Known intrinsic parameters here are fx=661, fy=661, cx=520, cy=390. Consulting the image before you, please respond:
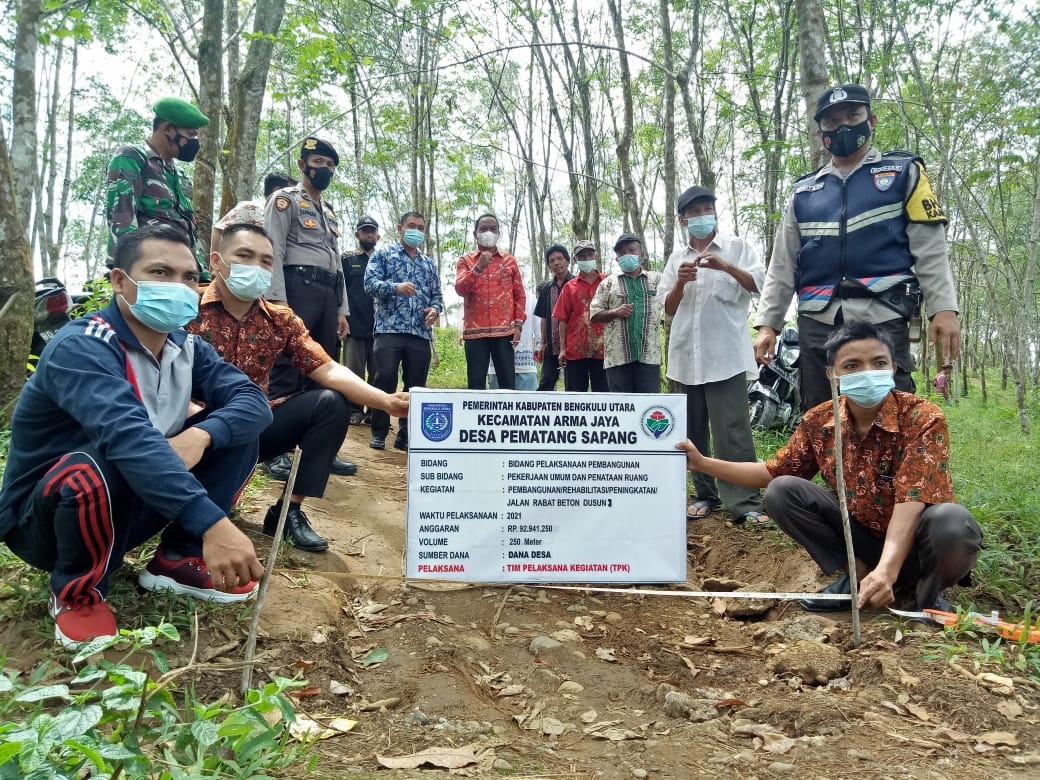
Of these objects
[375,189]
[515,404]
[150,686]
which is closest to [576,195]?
[515,404]

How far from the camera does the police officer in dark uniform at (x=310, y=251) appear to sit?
3961 millimetres

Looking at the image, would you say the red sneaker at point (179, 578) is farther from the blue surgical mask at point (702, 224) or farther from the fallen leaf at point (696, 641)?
the blue surgical mask at point (702, 224)

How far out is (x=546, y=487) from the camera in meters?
2.82

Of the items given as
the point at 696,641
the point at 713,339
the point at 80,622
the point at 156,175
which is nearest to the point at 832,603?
the point at 696,641

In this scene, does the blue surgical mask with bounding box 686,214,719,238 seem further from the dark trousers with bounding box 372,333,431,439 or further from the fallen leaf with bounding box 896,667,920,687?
the fallen leaf with bounding box 896,667,920,687

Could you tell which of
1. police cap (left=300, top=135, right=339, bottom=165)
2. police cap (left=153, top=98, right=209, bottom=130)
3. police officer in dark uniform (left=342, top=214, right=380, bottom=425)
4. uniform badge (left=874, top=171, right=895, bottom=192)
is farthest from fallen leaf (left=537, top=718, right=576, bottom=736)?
police officer in dark uniform (left=342, top=214, right=380, bottom=425)

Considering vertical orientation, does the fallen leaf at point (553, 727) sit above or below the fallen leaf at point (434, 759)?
below

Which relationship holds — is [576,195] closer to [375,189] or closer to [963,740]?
[963,740]

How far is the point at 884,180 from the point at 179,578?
3.43m

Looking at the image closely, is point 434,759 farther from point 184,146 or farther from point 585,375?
point 585,375

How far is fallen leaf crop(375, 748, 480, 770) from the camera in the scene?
155 centimetres

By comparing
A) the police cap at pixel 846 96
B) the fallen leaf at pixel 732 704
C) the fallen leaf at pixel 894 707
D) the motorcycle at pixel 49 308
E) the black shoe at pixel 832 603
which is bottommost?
the fallen leaf at pixel 732 704

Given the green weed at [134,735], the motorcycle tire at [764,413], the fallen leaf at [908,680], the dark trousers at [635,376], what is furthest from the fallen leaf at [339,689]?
the motorcycle tire at [764,413]

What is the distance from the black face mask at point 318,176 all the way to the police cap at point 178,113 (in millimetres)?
686
